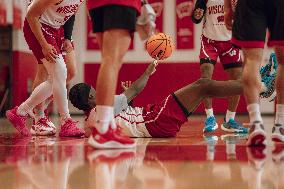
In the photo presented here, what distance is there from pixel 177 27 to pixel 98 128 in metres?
7.16

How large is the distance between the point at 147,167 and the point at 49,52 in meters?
2.16

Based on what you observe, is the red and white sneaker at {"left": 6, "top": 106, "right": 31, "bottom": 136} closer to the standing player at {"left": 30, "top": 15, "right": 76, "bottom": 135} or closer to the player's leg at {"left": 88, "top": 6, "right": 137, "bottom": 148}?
the standing player at {"left": 30, "top": 15, "right": 76, "bottom": 135}

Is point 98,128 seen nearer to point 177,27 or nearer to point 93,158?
point 93,158

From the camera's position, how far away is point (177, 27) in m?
9.89

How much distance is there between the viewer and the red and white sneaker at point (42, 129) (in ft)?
15.1

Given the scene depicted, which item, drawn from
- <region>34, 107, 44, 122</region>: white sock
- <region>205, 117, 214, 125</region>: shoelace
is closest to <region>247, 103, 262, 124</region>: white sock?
<region>205, 117, 214, 125</region>: shoelace

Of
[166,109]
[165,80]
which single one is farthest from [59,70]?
[165,80]

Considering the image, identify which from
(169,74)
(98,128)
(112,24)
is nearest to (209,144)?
(98,128)

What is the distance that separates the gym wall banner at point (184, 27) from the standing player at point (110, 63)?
6.90 m

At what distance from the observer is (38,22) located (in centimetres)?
417

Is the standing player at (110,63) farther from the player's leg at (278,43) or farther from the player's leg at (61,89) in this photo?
the player's leg at (61,89)

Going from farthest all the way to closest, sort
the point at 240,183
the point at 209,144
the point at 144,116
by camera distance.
→ the point at 144,116
the point at 209,144
the point at 240,183

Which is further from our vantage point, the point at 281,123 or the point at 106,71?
the point at 281,123

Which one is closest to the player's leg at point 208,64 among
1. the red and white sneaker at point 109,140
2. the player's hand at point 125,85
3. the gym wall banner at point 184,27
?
the player's hand at point 125,85
